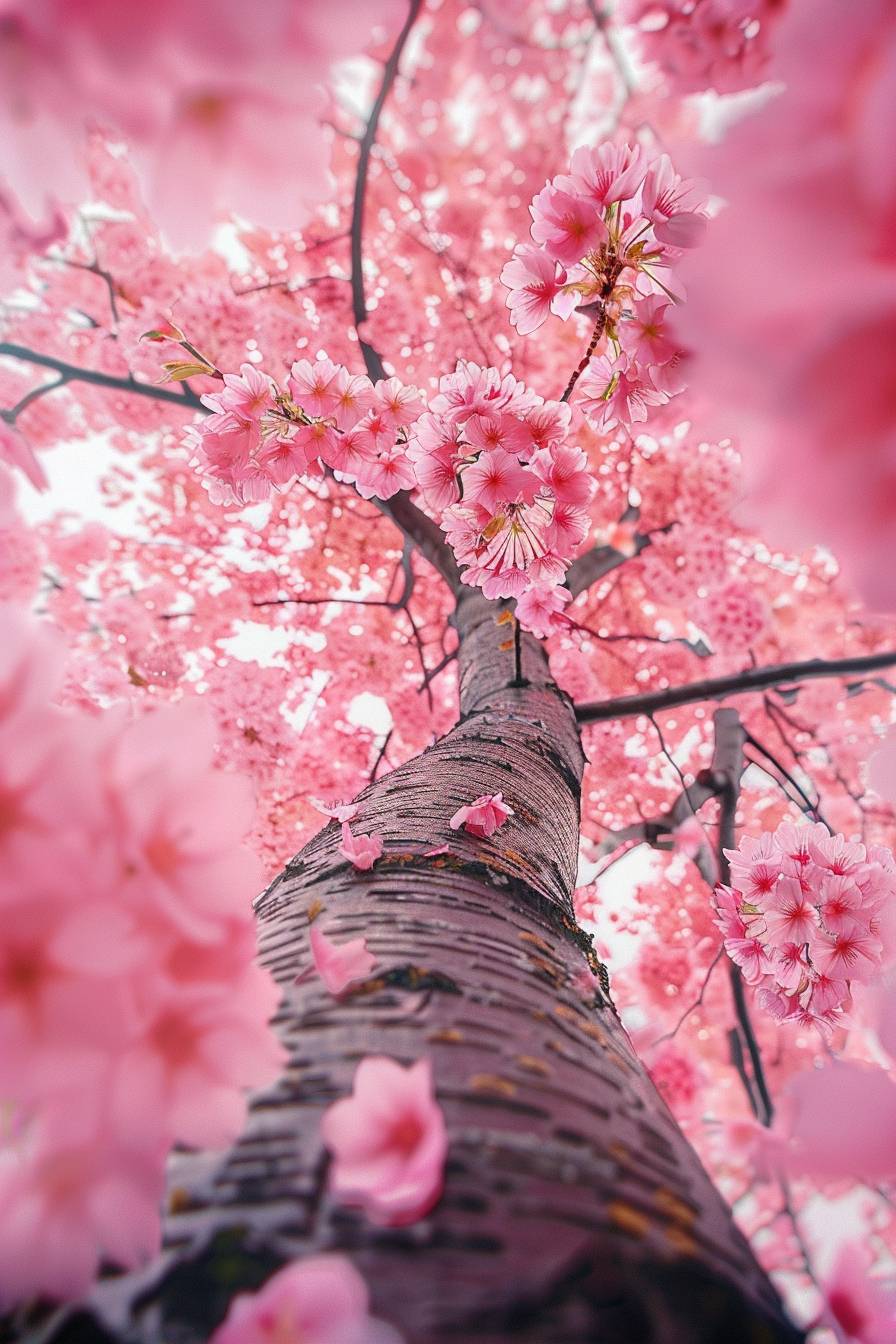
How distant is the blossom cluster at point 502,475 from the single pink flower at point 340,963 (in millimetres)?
1277

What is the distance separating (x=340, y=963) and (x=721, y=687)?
7.43 feet

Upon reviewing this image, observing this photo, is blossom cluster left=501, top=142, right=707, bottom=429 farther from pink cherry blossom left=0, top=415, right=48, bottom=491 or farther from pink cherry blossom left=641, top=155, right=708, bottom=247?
pink cherry blossom left=0, top=415, right=48, bottom=491

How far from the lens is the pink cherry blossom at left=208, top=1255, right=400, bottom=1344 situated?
15.4 inches

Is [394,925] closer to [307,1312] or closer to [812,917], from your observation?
[307,1312]

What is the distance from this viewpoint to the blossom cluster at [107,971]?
0.46m

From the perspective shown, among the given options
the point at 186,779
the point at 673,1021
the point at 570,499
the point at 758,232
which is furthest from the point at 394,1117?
the point at 673,1021

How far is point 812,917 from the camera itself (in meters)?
1.76

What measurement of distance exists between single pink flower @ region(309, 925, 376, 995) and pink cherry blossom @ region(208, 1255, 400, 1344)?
11.5 inches

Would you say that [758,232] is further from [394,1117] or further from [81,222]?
[81,222]

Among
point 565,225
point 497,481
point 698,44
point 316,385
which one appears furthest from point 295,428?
point 698,44

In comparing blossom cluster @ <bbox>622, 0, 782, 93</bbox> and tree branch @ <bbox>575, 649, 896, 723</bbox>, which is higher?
blossom cluster @ <bbox>622, 0, 782, 93</bbox>

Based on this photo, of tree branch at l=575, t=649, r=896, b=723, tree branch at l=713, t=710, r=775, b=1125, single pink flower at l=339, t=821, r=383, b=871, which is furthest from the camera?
tree branch at l=713, t=710, r=775, b=1125

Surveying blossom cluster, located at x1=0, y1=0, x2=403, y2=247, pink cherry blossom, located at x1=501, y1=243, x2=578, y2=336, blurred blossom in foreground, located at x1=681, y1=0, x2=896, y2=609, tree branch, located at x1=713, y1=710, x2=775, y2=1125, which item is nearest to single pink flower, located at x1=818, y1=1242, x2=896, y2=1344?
blurred blossom in foreground, located at x1=681, y1=0, x2=896, y2=609

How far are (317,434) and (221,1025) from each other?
1713 mm
